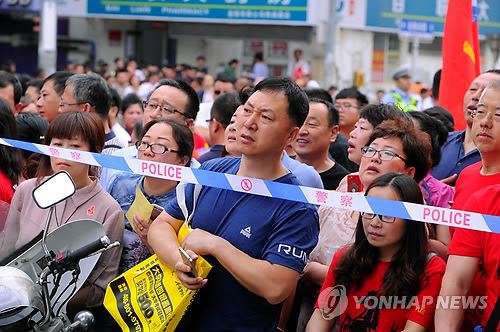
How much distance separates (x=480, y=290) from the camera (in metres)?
3.95

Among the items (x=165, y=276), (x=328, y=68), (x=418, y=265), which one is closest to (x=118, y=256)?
(x=165, y=276)

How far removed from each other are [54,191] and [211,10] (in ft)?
73.0

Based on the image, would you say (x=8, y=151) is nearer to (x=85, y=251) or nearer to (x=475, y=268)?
(x=85, y=251)

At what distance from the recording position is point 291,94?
13.5 ft

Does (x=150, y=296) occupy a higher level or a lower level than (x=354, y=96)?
lower

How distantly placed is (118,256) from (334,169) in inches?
84.0

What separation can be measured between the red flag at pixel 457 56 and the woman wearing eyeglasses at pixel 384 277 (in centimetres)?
393

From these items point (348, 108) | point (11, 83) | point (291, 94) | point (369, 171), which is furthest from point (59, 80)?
point (291, 94)

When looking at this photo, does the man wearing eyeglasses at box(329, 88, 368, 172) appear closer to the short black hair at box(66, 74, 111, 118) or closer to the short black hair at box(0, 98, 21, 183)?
the short black hair at box(66, 74, 111, 118)

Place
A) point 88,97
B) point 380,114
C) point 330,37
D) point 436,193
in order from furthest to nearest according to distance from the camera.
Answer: point 330,37 < point 88,97 < point 380,114 < point 436,193

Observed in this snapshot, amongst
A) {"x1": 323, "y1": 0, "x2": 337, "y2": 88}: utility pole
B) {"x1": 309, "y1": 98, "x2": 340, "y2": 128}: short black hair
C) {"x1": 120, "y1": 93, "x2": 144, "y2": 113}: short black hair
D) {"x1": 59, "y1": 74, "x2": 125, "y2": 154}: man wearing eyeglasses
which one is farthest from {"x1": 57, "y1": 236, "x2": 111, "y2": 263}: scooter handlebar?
{"x1": 323, "y1": 0, "x2": 337, "y2": 88}: utility pole

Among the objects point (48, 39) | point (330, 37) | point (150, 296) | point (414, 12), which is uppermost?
point (414, 12)

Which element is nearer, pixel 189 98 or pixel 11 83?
pixel 189 98

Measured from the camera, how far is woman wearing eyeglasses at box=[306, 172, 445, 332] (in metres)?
4.00
